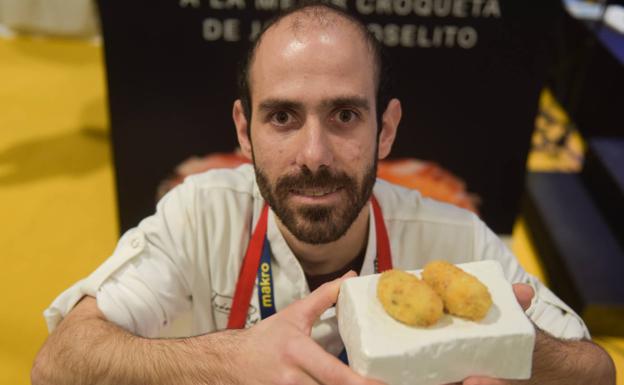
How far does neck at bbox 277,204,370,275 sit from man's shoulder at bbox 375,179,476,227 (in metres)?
0.08

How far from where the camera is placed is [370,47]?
3.98ft

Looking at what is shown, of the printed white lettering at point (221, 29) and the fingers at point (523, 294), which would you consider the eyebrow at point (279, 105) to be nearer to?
Answer: the fingers at point (523, 294)

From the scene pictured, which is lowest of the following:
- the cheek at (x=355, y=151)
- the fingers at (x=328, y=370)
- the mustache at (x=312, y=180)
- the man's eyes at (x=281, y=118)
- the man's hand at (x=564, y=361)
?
the man's hand at (x=564, y=361)

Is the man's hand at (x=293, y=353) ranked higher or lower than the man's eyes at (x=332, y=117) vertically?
lower

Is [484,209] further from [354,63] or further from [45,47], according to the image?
[45,47]

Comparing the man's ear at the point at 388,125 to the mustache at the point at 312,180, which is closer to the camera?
the mustache at the point at 312,180

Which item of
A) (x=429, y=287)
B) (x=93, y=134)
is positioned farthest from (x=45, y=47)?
(x=429, y=287)

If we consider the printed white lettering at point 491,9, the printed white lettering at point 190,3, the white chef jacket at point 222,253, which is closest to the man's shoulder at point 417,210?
the white chef jacket at point 222,253

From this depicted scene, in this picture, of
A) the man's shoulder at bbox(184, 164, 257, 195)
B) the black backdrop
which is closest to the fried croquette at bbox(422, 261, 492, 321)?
the man's shoulder at bbox(184, 164, 257, 195)

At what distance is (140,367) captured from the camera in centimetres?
110

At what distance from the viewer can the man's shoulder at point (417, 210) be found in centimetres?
146

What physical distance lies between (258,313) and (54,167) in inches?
96.9

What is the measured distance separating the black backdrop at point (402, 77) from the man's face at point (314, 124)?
873 millimetres

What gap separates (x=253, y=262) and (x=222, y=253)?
0.08 meters
